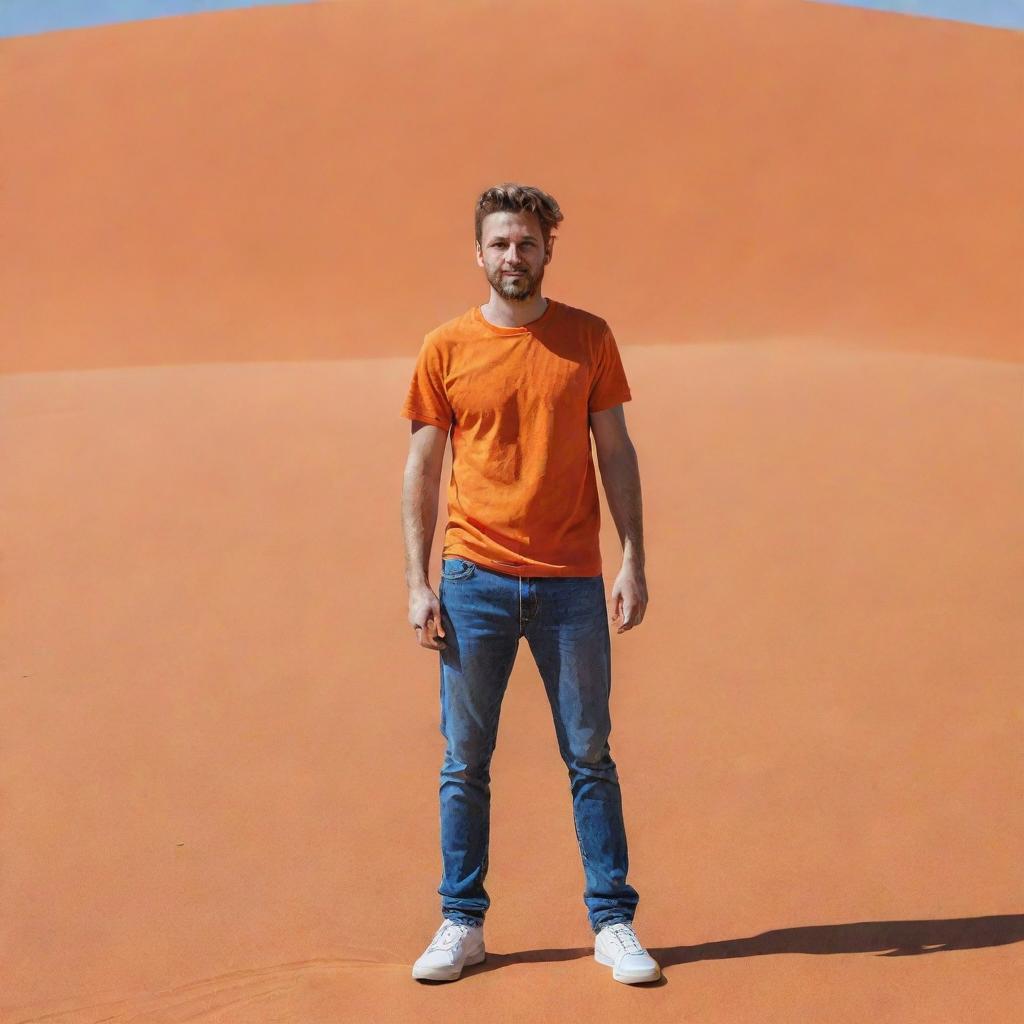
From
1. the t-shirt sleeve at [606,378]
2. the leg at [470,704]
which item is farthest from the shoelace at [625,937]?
the t-shirt sleeve at [606,378]

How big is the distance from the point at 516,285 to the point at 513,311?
8cm

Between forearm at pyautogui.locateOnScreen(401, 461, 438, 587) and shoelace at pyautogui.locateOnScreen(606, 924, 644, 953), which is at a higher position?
forearm at pyautogui.locateOnScreen(401, 461, 438, 587)

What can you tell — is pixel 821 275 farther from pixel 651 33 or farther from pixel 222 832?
pixel 222 832

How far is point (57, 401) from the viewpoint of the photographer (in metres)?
10.4

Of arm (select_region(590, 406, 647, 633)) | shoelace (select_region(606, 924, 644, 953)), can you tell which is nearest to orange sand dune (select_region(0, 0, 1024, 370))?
arm (select_region(590, 406, 647, 633))

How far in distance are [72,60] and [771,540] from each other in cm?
1885

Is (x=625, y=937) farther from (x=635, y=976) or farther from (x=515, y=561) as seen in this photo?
(x=515, y=561)

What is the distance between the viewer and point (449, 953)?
10.5 feet

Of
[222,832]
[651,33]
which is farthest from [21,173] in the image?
[222,832]

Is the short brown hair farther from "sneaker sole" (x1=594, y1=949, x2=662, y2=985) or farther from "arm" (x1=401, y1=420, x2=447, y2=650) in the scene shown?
"sneaker sole" (x1=594, y1=949, x2=662, y2=985)

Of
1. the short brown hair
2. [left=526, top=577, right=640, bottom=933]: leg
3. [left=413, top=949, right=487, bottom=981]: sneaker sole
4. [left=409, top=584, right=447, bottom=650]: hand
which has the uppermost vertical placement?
the short brown hair

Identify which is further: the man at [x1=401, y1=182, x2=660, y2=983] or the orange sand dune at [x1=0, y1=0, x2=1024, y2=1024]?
the orange sand dune at [x1=0, y1=0, x2=1024, y2=1024]

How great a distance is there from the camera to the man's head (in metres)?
3.17

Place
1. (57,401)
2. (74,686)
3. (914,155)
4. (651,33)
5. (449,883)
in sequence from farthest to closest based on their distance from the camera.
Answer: (651,33)
(914,155)
(57,401)
(74,686)
(449,883)
